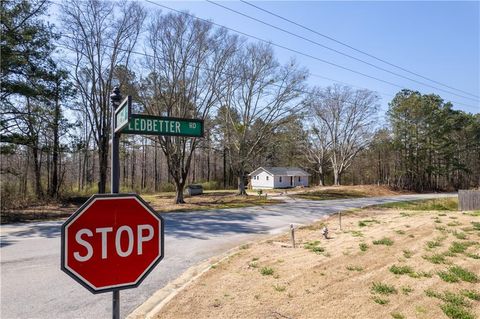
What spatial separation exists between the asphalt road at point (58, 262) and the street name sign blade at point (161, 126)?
3.65 m

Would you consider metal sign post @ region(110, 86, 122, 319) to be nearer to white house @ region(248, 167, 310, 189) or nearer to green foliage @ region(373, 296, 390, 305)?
green foliage @ region(373, 296, 390, 305)

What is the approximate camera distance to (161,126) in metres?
2.85

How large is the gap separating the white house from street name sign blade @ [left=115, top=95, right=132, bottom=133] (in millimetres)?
49107

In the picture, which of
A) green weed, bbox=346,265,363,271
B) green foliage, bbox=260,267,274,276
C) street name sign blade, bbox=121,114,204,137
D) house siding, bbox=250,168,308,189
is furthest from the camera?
house siding, bbox=250,168,308,189

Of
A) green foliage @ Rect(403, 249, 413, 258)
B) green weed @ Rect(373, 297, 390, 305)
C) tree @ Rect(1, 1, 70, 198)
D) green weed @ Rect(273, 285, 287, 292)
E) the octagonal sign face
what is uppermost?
tree @ Rect(1, 1, 70, 198)

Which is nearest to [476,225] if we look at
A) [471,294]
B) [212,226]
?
[471,294]

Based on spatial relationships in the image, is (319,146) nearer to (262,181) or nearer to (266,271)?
(262,181)

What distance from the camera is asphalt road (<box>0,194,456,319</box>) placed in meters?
5.54

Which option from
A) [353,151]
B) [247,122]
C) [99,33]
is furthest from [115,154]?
[353,151]

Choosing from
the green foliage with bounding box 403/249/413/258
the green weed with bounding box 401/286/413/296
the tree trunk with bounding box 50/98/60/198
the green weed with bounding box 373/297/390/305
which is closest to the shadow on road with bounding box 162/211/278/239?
the green foliage with bounding box 403/249/413/258

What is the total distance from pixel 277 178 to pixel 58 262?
146ft

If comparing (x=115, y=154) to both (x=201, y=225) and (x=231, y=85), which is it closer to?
(x=201, y=225)

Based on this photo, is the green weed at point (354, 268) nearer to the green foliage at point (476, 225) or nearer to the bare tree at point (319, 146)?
the green foliage at point (476, 225)

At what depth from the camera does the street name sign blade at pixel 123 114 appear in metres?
2.54
